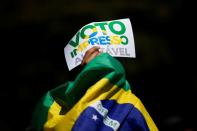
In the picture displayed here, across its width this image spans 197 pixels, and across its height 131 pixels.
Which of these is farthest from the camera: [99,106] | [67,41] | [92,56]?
[67,41]

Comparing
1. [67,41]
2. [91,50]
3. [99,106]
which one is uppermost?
[91,50]

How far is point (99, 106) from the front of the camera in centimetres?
177

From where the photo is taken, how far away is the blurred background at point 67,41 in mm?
3863

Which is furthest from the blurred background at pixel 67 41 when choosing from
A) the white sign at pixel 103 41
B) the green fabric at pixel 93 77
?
the green fabric at pixel 93 77

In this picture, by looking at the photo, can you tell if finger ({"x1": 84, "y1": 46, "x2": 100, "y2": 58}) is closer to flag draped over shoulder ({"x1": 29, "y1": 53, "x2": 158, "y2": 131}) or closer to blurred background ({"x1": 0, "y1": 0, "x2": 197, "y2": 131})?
flag draped over shoulder ({"x1": 29, "y1": 53, "x2": 158, "y2": 131})

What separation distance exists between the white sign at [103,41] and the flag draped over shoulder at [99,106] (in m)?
0.11

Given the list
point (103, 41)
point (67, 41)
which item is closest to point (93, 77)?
→ point (103, 41)

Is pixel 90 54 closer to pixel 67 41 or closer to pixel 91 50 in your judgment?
pixel 91 50

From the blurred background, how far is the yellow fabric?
191 cm

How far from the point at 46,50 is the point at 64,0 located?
0.37 meters

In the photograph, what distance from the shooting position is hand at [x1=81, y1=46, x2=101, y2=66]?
6.36 feet

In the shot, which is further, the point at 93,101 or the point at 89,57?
the point at 89,57

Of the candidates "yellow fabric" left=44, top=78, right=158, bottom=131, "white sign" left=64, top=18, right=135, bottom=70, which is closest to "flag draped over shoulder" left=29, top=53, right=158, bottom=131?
"yellow fabric" left=44, top=78, right=158, bottom=131

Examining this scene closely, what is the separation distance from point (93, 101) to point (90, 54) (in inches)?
8.9
